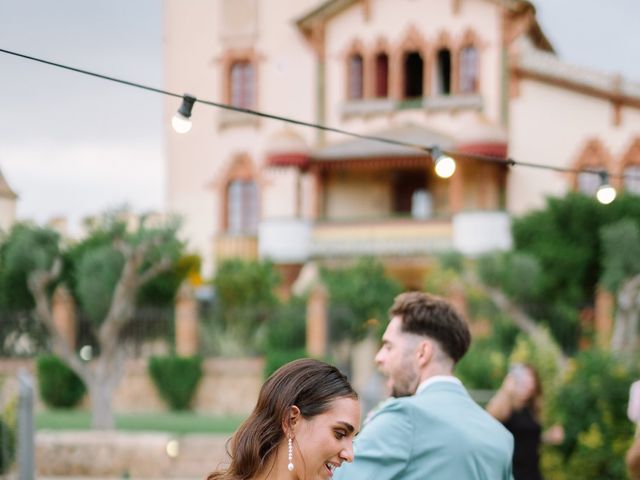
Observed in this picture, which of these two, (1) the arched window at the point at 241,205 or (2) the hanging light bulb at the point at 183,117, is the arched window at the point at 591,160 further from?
(2) the hanging light bulb at the point at 183,117

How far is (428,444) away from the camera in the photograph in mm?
3783

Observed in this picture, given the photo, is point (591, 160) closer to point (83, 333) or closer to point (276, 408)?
point (83, 333)

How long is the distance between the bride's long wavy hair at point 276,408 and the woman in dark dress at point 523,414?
519 centimetres

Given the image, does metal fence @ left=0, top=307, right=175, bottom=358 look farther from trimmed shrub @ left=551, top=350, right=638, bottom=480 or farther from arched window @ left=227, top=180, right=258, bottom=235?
trimmed shrub @ left=551, top=350, right=638, bottom=480

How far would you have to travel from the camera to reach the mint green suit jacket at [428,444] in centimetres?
367

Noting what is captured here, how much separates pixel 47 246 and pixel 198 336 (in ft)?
12.5

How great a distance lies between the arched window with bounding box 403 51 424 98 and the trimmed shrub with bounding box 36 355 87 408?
33.9ft

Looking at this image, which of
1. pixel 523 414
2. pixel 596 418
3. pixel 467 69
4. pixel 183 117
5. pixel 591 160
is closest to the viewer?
pixel 183 117

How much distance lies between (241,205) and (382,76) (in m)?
4.70

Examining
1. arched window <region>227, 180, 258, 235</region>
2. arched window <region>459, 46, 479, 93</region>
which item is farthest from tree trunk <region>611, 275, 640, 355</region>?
arched window <region>227, 180, 258, 235</region>

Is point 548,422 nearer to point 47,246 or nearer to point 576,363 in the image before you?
point 576,363

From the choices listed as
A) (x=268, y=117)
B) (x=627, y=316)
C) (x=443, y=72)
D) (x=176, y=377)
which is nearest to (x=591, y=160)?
(x=443, y=72)

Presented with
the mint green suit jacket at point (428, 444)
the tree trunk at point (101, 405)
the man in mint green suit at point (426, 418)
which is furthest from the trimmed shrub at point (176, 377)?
the mint green suit jacket at point (428, 444)

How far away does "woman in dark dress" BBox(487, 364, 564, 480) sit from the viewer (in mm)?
7918
